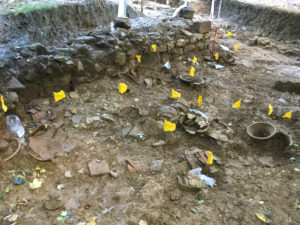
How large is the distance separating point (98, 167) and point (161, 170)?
32.3 inches

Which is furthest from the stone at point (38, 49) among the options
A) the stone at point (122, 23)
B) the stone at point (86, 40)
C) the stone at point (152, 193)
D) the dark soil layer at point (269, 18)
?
the dark soil layer at point (269, 18)

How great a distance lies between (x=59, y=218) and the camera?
8.11 ft

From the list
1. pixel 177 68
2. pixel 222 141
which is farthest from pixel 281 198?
pixel 177 68

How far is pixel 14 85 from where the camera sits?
11.2 ft

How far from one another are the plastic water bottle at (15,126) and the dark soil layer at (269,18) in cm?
919

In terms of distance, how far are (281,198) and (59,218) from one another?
247 cm

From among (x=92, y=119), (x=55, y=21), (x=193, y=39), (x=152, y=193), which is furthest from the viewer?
(x=55, y=21)

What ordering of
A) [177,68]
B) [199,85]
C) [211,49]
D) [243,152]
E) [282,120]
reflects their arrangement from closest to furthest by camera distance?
[243,152] < [282,120] < [199,85] < [177,68] < [211,49]

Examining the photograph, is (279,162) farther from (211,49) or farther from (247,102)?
(211,49)

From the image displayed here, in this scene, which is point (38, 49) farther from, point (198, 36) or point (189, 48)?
point (198, 36)

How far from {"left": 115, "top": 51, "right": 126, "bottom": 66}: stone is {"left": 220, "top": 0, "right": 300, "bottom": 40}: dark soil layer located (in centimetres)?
703

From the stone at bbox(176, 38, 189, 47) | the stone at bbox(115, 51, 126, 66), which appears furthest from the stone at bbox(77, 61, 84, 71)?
the stone at bbox(176, 38, 189, 47)

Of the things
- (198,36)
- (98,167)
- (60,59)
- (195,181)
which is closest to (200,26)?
(198,36)

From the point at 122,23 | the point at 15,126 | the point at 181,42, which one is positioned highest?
the point at 122,23
